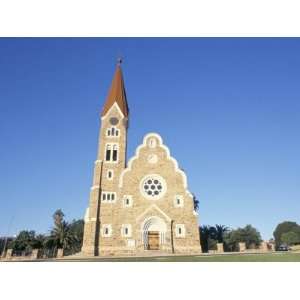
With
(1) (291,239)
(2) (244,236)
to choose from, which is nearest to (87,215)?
(2) (244,236)

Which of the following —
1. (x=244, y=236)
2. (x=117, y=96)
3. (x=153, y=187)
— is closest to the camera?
(x=153, y=187)

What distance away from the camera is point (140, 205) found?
26.8 m

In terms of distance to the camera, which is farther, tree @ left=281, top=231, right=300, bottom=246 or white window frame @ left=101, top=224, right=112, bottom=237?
tree @ left=281, top=231, right=300, bottom=246

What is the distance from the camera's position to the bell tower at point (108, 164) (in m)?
25.9

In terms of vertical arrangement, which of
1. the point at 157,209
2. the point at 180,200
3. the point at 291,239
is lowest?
the point at 291,239

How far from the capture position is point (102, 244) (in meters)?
25.5

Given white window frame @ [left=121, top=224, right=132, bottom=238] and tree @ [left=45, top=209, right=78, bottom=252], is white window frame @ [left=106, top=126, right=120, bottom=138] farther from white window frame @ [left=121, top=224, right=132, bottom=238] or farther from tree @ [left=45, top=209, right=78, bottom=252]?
tree @ [left=45, top=209, right=78, bottom=252]

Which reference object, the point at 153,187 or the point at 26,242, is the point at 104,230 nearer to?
the point at 153,187

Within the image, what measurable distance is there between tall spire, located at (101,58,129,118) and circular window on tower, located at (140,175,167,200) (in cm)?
836

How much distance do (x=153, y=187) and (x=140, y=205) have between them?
2195mm

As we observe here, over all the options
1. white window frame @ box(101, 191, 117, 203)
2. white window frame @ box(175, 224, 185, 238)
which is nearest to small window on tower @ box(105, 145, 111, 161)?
white window frame @ box(101, 191, 117, 203)

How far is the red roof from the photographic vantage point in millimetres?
32562

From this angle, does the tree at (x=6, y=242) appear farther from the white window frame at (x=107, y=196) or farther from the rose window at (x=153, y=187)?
the rose window at (x=153, y=187)
